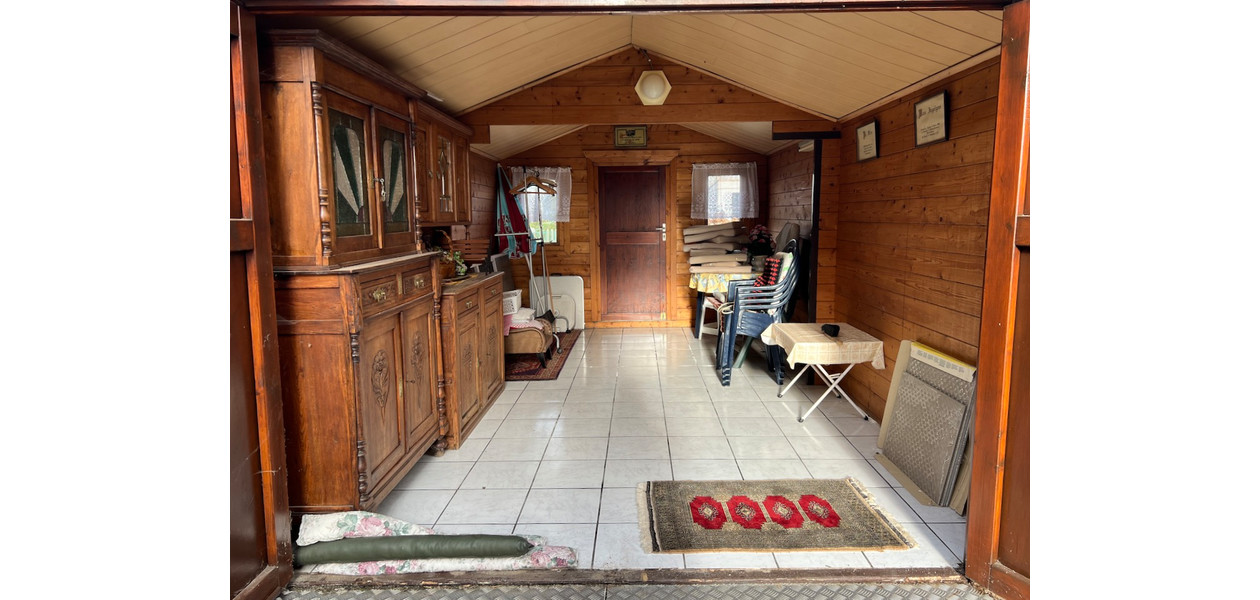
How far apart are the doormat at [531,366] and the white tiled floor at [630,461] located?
15 centimetres

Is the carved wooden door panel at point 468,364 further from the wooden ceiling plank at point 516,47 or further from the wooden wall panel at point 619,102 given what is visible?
the wooden wall panel at point 619,102

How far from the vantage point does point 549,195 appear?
7027mm

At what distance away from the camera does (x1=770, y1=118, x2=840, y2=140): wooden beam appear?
4.63 meters

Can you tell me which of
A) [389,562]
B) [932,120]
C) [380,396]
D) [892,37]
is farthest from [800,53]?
[389,562]

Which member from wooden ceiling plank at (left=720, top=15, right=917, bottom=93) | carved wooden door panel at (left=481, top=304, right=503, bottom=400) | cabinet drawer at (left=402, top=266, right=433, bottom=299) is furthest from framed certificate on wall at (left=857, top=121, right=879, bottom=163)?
cabinet drawer at (left=402, top=266, right=433, bottom=299)

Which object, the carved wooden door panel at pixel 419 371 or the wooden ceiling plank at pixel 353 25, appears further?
the carved wooden door panel at pixel 419 371

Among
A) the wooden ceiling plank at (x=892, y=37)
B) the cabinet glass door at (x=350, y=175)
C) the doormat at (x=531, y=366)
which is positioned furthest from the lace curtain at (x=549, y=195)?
the wooden ceiling plank at (x=892, y=37)

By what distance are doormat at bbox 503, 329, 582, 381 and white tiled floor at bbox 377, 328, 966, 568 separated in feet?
0.50

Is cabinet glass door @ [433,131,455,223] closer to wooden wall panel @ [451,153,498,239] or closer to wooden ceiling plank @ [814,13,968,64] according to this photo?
wooden wall panel @ [451,153,498,239]

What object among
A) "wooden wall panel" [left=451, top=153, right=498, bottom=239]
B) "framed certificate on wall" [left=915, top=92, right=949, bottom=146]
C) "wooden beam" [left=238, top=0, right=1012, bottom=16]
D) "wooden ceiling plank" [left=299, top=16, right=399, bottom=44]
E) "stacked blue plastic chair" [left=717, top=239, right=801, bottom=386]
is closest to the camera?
"wooden beam" [left=238, top=0, right=1012, bottom=16]

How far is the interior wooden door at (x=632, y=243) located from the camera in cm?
725

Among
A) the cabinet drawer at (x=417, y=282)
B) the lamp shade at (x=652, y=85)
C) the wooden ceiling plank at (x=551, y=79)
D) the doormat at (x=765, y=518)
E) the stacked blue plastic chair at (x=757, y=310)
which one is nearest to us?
the doormat at (x=765, y=518)

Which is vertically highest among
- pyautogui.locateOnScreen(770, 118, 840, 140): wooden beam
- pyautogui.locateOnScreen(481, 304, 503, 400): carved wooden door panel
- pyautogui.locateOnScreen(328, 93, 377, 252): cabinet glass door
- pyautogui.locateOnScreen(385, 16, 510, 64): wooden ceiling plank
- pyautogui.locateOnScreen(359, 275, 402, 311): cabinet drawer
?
pyautogui.locateOnScreen(385, 16, 510, 64): wooden ceiling plank

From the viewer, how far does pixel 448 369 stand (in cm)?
343
